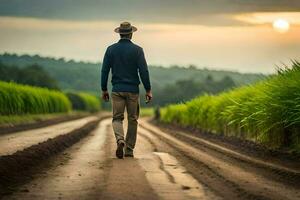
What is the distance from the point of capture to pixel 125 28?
1380 cm

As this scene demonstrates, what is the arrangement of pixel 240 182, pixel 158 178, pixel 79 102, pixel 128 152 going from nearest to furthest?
pixel 240 182, pixel 158 178, pixel 128 152, pixel 79 102

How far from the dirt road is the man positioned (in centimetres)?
64

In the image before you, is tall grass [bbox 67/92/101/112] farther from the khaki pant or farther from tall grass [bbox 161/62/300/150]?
the khaki pant

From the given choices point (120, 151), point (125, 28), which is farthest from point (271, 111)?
point (120, 151)

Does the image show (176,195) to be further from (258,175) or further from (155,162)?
(155,162)

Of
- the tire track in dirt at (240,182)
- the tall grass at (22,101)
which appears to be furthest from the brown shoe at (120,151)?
the tall grass at (22,101)

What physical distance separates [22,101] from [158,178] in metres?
30.8

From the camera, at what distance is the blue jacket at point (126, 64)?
13.8m

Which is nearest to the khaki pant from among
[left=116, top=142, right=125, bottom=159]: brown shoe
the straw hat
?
[left=116, top=142, right=125, bottom=159]: brown shoe

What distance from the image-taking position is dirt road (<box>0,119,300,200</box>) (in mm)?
7938

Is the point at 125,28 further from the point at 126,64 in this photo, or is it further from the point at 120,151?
the point at 120,151

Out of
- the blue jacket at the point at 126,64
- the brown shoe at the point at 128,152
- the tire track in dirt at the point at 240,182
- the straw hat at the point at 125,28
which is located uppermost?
the straw hat at the point at 125,28

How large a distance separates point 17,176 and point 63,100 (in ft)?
189

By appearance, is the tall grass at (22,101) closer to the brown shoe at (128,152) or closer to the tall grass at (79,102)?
the brown shoe at (128,152)
